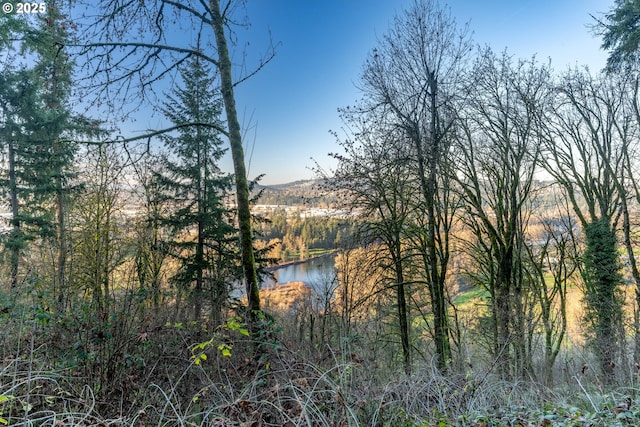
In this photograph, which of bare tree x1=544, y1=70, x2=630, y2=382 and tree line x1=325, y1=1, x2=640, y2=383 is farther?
bare tree x1=544, y1=70, x2=630, y2=382

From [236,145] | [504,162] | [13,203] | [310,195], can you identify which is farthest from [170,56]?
[13,203]

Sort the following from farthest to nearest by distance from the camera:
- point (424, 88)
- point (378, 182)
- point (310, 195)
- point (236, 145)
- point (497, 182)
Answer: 1. point (497, 182)
2. point (310, 195)
3. point (378, 182)
4. point (424, 88)
5. point (236, 145)

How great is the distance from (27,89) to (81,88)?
10.5m

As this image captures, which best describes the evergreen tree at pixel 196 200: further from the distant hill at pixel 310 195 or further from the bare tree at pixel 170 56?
the bare tree at pixel 170 56

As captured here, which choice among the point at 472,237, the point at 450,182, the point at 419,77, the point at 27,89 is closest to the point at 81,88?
the point at 419,77

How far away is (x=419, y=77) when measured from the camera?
7.89 m

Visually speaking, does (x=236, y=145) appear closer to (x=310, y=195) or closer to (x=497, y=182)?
(x=310, y=195)

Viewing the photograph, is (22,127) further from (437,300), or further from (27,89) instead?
(437,300)

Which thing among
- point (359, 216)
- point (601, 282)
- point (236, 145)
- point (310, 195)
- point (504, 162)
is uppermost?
point (504, 162)

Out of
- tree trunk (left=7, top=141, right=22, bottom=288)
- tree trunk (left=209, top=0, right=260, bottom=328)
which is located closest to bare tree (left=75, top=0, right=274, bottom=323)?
tree trunk (left=209, top=0, right=260, bottom=328)

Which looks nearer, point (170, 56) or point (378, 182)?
point (170, 56)

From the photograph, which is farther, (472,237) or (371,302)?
(472,237)

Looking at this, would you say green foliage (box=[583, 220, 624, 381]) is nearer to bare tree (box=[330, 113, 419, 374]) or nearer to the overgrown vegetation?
the overgrown vegetation

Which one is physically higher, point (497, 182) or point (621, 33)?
point (621, 33)
